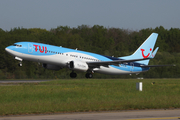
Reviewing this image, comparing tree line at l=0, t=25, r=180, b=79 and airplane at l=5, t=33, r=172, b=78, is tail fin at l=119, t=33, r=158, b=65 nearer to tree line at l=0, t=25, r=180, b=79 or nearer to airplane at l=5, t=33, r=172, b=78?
airplane at l=5, t=33, r=172, b=78

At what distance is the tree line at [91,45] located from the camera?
242 feet

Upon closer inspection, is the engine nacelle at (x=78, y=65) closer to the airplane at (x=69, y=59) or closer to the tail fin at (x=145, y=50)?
the airplane at (x=69, y=59)

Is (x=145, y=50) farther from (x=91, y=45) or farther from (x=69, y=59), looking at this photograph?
(x=91, y=45)

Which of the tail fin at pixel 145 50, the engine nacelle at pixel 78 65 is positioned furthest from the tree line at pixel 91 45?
the engine nacelle at pixel 78 65

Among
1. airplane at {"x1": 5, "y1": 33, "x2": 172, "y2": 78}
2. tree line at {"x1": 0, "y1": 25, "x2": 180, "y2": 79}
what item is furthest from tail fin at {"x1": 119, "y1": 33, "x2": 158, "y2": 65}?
tree line at {"x1": 0, "y1": 25, "x2": 180, "y2": 79}

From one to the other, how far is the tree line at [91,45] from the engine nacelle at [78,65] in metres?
17.7

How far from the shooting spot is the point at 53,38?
97562mm

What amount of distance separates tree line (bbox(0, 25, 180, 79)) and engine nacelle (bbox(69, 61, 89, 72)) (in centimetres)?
1767

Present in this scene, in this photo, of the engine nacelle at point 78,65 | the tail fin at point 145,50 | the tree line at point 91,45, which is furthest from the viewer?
the tree line at point 91,45

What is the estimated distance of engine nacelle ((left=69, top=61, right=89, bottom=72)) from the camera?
147 ft

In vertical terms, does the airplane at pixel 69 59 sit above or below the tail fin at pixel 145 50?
below

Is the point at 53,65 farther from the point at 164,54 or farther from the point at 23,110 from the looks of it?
the point at 164,54

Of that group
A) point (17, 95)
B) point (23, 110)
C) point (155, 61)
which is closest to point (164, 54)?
point (155, 61)

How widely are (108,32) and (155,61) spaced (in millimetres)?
64302
